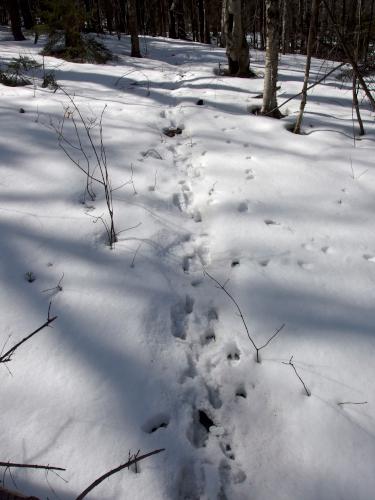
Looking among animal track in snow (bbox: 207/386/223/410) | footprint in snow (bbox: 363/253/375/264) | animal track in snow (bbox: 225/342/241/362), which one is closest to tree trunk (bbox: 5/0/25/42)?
footprint in snow (bbox: 363/253/375/264)

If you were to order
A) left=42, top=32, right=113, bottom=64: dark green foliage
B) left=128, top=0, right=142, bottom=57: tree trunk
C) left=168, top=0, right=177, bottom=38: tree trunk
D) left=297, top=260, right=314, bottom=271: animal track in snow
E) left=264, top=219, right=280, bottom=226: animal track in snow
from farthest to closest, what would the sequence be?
1. left=168, top=0, right=177, bottom=38: tree trunk
2. left=128, top=0, right=142, bottom=57: tree trunk
3. left=42, top=32, right=113, bottom=64: dark green foliage
4. left=264, top=219, right=280, bottom=226: animal track in snow
5. left=297, top=260, right=314, bottom=271: animal track in snow

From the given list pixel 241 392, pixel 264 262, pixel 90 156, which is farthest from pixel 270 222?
pixel 90 156

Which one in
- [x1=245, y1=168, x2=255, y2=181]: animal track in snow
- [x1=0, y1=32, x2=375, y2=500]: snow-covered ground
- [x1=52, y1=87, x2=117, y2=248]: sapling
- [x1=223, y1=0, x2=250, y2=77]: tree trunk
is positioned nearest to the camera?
[x1=0, y1=32, x2=375, y2=500]: snow-covered ground

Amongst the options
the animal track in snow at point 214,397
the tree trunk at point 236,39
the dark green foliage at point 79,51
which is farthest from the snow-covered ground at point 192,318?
the dark green foliage at point 79,51

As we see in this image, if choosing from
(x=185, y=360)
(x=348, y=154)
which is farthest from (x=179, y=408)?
(x=348, y=154)

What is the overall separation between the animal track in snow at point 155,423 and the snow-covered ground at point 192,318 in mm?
14

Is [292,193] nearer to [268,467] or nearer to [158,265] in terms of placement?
[158,265]

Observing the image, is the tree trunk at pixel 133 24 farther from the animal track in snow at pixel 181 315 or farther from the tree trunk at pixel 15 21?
the animal track in snow at pixel 181 315

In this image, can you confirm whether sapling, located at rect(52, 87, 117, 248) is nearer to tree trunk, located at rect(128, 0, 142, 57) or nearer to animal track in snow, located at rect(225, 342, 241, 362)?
animal track in snow, located at rect(225, 342, 241, 362)

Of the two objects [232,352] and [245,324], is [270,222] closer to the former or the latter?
[245,324]

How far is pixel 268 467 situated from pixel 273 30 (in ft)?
16.2

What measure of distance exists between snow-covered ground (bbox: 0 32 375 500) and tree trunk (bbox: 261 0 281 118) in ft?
4.04

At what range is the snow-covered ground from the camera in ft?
4.62

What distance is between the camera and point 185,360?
1.84 metres
